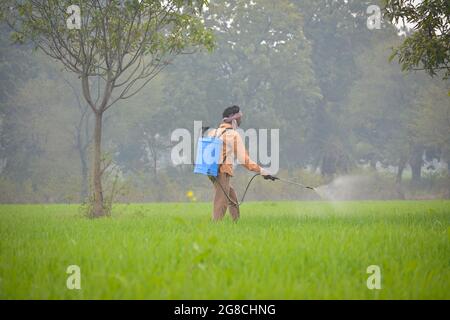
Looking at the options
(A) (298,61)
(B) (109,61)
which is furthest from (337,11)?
(B) (109,61)

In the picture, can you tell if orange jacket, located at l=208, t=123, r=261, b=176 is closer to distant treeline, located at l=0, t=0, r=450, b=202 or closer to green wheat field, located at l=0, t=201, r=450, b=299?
green wheat field, located at l=0, t=201, r=450, b=299

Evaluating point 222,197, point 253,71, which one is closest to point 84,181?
point 253,71

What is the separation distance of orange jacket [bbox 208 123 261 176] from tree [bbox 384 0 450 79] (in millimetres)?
4140

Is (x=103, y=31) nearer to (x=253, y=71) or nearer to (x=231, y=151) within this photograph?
(x=231, y=151)

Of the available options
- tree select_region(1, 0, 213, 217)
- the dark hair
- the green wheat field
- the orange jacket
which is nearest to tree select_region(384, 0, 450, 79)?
the dark hair

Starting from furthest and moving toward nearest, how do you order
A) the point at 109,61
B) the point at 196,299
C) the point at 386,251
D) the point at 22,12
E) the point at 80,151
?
the point at 80,151 → the point at 109,61 → the point at 22,12 → the point at 386,251 → the point at 196,299

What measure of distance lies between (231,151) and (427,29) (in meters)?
5.79

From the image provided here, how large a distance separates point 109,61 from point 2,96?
27.3 meters

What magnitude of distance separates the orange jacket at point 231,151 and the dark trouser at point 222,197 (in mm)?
149

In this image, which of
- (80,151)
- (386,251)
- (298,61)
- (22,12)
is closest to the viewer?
(386,251)

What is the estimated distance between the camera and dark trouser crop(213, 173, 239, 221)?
1188 cm

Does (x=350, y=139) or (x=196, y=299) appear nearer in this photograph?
(x=196, y=299)

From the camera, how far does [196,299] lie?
216 inches

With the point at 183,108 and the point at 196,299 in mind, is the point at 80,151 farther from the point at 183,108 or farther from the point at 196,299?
the point at 196,299
